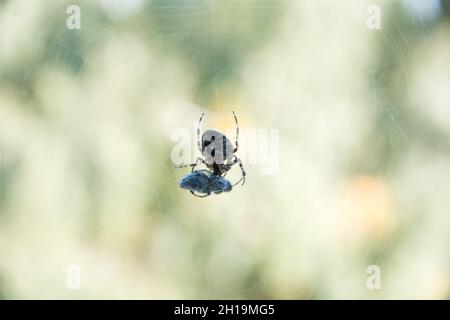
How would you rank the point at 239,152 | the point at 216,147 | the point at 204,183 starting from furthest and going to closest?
the point at 239,152, the point at 216,147, the point at 204,183

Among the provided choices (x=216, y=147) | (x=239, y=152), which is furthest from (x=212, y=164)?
(x=239, y=152)

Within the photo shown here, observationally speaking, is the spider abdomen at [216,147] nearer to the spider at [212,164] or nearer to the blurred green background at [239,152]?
the spider at [212,164]

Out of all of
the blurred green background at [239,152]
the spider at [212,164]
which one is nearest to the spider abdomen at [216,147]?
the spider at [212,164]

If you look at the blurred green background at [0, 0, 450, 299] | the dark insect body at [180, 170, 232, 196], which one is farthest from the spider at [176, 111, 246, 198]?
Result: the blurred green background at [0, 0, 450, 299]

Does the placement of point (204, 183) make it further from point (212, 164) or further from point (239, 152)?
point (239, 152)

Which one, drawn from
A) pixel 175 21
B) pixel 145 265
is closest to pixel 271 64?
pixel 175 21

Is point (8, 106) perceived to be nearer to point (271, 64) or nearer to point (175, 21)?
point (175, 21)
